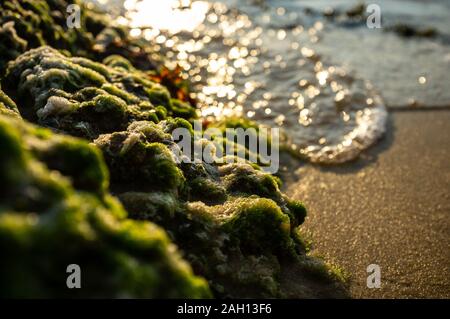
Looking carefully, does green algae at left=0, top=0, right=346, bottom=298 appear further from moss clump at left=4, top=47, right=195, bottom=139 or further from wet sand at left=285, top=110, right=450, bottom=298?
wet sand at left=285, top=110, right=450, bottom=298

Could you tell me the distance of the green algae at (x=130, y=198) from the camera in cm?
286

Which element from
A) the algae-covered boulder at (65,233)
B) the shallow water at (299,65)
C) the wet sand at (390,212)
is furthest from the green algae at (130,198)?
the shallow water at (299,65)

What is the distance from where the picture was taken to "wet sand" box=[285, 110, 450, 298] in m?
5.45

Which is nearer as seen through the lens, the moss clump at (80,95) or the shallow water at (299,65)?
the moss clump at (80,95)

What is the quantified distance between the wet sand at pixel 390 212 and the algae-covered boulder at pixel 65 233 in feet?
9.44

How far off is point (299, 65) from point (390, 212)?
241 inches

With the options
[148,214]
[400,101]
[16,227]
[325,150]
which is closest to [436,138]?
[400,101]

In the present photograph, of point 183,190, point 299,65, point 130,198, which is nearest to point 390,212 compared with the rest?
point 183,190

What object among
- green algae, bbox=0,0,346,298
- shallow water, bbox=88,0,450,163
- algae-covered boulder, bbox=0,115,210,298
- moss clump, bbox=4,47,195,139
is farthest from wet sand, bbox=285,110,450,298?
algae-covered boulder, bbox=0,115,210,298

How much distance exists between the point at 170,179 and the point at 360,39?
11.4m

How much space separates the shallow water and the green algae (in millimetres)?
1612

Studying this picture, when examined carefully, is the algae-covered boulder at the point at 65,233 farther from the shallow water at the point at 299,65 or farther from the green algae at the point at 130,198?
the shallow water at the point at 299,65

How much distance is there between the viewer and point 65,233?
9.09ft

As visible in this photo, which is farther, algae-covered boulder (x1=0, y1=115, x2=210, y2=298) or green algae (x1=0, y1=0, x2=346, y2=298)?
green algae (x1=0, y1=0, x2=346, y2=298)
